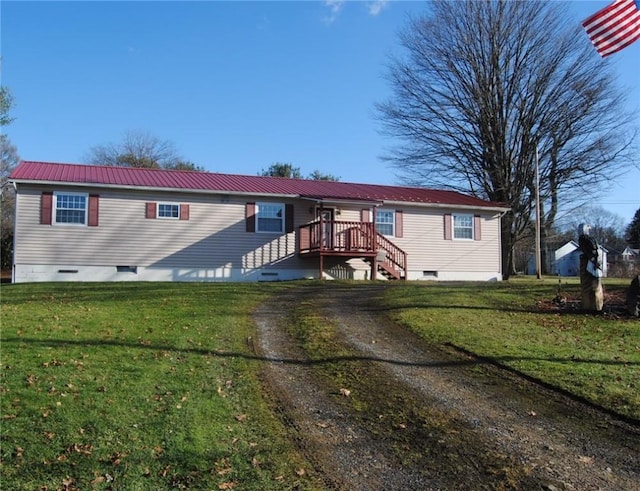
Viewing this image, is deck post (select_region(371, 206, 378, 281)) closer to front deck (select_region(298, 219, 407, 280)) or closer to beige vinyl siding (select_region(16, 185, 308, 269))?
front deck (select_region(298, 219, 407, 280))

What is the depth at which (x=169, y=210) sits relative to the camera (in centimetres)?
1944

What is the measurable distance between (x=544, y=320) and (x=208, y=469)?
27.2 feet

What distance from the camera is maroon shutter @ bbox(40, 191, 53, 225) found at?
17984 mm

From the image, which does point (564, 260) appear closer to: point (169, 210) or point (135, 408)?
point (169, 210)

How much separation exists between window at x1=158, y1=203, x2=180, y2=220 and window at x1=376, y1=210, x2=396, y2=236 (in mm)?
8016

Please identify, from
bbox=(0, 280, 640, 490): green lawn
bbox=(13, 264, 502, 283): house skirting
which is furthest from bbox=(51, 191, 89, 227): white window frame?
bbox=(0, 280, 640, 490): green lawn

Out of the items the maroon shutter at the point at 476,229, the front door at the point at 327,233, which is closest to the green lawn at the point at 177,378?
the front door at the point at 327,233

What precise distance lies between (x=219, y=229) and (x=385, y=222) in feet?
22.7

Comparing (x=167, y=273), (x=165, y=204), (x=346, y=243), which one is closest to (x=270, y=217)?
(x=346, y=243)

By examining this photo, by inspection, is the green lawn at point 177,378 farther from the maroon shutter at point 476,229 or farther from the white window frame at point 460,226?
the maroon shutter at point 476,229

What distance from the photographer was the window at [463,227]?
78.6 feet

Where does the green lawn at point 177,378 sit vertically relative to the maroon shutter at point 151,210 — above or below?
below

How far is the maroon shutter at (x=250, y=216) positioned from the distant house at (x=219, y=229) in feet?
0.12

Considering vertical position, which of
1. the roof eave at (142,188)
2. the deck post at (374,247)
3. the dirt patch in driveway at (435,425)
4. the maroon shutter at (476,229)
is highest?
the roof eave at (142,188)
